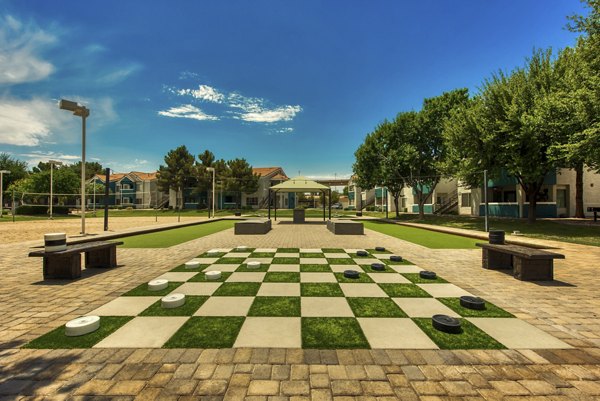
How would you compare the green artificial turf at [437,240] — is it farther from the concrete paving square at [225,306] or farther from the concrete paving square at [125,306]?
the concrete paving square at [125,306]

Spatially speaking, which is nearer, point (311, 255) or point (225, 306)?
point (225, 306)

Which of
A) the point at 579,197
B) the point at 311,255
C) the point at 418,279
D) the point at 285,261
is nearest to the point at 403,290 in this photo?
the point at 418,279

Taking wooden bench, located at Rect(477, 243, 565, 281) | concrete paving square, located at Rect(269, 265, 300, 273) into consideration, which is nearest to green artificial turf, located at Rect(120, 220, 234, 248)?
concrete paving square, located at Rect(269, 265, 300, 273)

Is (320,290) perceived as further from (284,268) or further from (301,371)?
(301,371)

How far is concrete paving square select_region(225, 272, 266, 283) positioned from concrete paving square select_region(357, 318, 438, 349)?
2.80 metres

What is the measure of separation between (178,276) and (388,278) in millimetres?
5076

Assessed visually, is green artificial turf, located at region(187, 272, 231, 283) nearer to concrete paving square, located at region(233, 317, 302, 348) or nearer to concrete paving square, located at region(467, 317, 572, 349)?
concrete paving square, located at region(233, 317, 302, 348)

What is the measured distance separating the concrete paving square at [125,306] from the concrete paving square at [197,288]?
1.66 ft

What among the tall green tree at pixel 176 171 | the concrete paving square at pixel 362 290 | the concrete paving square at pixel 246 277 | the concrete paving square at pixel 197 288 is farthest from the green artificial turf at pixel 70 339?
the tall green tree at pixel 176 171

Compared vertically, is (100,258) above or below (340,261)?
above

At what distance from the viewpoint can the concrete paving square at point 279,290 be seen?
4973mm

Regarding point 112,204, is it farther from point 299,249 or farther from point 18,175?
point 299,249

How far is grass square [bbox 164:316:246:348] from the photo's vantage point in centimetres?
317

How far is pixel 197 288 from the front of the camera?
5316 millimetres
